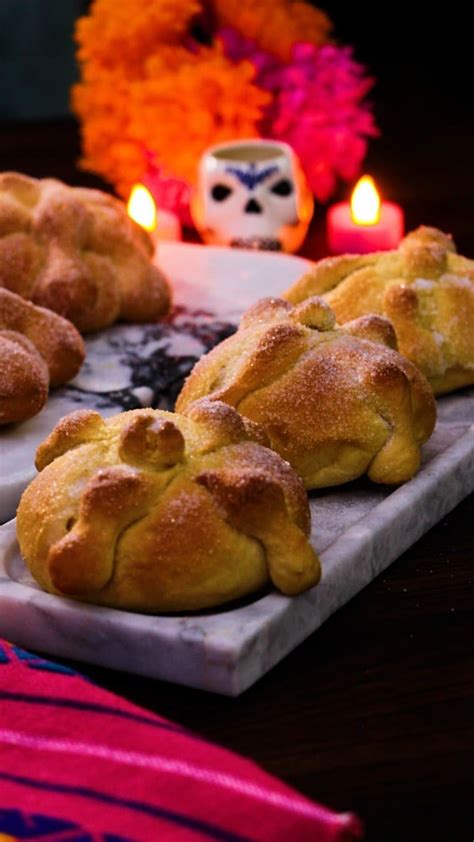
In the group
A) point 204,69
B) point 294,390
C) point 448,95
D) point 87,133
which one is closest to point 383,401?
point 294,390

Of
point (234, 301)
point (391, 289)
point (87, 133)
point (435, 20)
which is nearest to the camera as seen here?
point (391, 289)

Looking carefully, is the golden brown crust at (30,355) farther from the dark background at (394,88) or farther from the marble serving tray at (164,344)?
the dark background at (394,88)

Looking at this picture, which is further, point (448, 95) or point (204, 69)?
point (448, 95)

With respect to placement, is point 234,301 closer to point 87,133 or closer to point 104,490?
point 87,133

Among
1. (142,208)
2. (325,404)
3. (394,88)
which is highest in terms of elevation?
(325,404)

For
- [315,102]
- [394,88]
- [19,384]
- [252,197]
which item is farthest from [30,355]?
[394,88]

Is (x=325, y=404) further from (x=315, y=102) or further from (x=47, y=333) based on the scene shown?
(x=315, y=102)

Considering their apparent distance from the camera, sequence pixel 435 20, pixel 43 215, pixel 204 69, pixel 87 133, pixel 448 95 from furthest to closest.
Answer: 1. pixel 435 20
2. pixel 448 95
3. pixel 87 133
4. pixel 204 69
5. pixel 43 215
